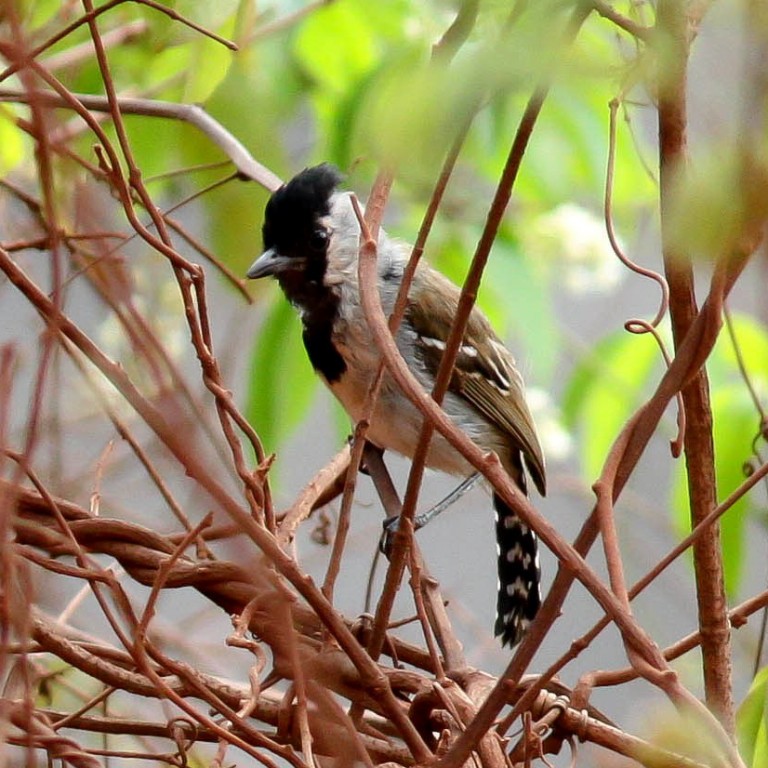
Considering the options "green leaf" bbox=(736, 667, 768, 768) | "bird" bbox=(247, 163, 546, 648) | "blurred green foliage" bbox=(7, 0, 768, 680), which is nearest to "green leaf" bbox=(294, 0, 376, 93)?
"blurred green foliage" bbox=(7, 0, 768, 680)

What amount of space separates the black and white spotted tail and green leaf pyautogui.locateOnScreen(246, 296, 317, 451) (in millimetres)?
596

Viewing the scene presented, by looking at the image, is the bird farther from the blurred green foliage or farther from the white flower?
the white flower

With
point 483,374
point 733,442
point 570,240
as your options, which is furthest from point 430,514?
point 570,240

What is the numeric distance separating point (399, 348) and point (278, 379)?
43cm

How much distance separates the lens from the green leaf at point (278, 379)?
2.13 metres

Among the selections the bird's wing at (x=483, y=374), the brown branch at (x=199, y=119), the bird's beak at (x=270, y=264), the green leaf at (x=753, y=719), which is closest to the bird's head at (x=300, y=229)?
the bird's beak at (x=270, y=264)

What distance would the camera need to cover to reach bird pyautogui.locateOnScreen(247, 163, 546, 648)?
2342mm

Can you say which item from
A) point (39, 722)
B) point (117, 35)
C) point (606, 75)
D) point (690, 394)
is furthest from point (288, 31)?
point (606, 75)

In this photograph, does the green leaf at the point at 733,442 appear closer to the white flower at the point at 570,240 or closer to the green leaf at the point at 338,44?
the white flower at the point at 570,240

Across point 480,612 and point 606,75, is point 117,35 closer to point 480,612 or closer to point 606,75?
point 606,75

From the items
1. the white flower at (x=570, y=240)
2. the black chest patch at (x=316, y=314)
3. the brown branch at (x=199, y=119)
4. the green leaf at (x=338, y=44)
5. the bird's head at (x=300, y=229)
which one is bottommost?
the brown branch at (x=199, y=119)

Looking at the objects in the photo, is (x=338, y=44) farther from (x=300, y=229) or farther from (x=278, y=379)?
(x=278, y=379)

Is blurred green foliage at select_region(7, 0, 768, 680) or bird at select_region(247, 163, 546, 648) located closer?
blurred green foliage at select_region(7, 0, 768, 680)

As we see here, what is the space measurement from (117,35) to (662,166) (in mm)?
1277
